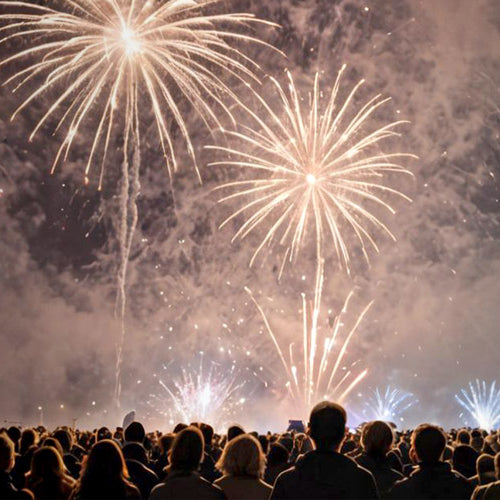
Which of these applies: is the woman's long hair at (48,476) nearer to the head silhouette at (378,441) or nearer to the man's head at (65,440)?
the head silhouette at (378,441)

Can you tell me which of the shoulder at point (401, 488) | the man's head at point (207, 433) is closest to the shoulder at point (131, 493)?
the shoulder at point (401, 488)

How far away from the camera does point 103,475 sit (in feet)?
18.2

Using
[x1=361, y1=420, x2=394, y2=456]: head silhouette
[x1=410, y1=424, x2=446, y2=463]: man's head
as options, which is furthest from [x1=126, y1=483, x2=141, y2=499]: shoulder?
[x1=361, y1=420, x2=394, y2=456]: head silhouette

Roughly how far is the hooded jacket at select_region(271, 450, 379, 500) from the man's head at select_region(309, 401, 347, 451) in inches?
3.0

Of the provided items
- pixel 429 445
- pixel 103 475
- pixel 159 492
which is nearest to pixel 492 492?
pixel 429 445

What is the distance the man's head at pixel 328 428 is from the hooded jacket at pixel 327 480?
77 mm

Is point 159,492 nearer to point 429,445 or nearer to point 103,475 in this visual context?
point 103,475

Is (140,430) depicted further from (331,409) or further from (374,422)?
(331,409)

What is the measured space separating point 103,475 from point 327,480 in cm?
206

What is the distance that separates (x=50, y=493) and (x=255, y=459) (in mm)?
2157

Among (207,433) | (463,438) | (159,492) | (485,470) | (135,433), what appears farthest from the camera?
(463,438)

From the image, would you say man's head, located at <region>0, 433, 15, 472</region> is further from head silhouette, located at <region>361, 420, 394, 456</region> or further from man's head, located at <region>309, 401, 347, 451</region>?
head silhouette, located at <region>361, 420, 394, 456</region>

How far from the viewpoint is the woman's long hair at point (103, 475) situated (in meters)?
5.51

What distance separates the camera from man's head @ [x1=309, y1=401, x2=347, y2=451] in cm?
500
